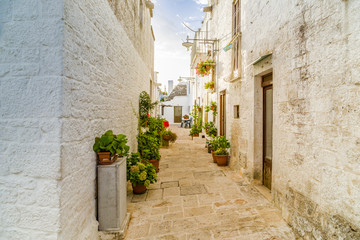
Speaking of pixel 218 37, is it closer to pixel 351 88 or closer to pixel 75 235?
pixel 351 88

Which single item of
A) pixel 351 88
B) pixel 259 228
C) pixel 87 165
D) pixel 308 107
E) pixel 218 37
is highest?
pixel 218 37

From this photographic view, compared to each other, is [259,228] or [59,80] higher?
[59,80]

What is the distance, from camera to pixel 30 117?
5.61ft

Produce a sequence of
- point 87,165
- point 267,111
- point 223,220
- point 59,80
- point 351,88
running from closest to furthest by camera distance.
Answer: point 59,80 < point 351,88 < point 87,165 < point 223,220 < point 267,111

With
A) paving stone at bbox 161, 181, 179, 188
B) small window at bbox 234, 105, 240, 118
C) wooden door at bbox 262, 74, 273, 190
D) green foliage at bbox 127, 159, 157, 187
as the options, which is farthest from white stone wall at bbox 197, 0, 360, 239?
green foliage at bbox 127, 159, 157, 187

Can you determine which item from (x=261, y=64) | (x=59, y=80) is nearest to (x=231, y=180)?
(x=261, y=64)

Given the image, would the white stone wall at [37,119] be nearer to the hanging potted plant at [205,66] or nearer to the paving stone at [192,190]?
the paving stone at [192,190]

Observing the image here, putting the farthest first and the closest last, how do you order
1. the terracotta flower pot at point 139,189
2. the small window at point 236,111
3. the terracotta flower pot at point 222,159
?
the terracotta flower pot at point 222,159 → the small window at point 236,111 → the terracotta flower pot at point 139,189

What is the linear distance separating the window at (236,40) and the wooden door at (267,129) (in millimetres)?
1199

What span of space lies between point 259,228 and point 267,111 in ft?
7.50

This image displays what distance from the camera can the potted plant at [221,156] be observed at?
224 inches

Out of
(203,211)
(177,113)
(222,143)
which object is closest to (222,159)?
(222,143)

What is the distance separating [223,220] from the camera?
282cm

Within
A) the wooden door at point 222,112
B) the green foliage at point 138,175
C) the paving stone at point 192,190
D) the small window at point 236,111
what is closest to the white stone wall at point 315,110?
the paving stone at point 192,190
